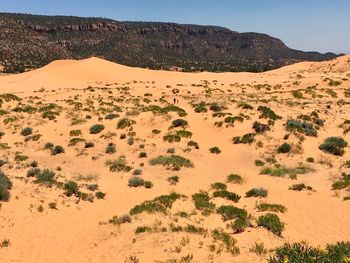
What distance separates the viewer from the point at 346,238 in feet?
48.1

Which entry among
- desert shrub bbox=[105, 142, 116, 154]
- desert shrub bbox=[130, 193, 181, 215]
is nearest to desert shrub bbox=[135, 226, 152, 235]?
desert shrub bbox=[130, 193, 181, 215]

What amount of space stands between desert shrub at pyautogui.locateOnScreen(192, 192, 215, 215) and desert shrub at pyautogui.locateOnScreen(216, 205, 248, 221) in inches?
17.8

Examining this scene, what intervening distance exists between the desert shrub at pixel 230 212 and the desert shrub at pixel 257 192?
2.84 m

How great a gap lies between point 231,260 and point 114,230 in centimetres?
481

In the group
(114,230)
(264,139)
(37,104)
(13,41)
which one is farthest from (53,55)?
(114,230)

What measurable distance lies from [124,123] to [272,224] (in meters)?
20.6

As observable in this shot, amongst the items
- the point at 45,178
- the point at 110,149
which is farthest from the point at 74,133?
the point at 45,178

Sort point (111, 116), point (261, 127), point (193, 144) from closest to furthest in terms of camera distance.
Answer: point (193, 144)
point (261, 127)
point (111, 116)

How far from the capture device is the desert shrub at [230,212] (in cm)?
1589

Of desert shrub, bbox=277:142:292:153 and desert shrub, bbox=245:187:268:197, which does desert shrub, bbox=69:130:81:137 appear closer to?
desert shrub, bbox=277:142:292:153

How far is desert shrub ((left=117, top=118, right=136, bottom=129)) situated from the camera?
33228mm

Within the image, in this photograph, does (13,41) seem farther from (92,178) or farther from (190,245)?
(190,245)

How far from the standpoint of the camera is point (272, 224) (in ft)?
48.5

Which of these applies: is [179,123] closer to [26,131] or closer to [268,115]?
[268,115]
